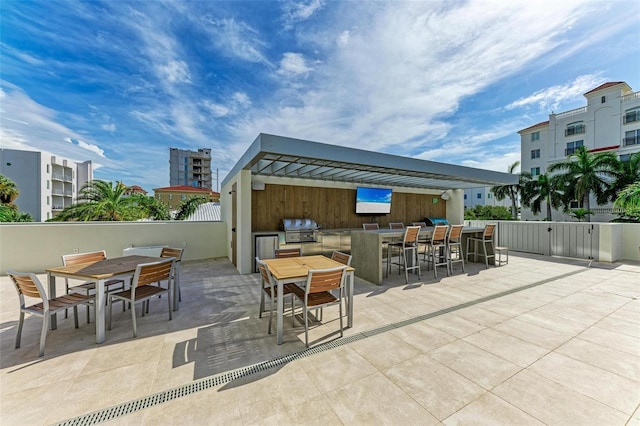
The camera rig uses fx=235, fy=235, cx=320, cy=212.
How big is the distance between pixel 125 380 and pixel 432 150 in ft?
43.8

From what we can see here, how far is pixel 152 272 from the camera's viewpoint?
3105 millimetres

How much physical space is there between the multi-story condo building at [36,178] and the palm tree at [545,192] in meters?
45.9

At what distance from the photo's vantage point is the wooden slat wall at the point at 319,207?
6.83 meters

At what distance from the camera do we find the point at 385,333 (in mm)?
2871

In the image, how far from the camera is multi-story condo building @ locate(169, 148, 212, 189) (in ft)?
176

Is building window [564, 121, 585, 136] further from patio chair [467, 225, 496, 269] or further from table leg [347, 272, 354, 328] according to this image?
table leg [347, 272, 354, 328]

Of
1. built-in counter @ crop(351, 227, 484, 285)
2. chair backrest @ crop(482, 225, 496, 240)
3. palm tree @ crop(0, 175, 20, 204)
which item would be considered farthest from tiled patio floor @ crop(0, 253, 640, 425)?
palm tree @ crop(0, 175, 20, 204)

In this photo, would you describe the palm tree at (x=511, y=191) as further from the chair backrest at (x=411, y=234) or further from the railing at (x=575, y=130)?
the chair backrest at (x=411, y=234)

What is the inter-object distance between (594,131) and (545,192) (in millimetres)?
11056

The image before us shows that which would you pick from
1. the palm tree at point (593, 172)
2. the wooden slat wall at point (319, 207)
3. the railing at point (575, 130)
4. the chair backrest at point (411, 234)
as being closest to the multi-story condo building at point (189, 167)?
the wooden slat wall at point (319, 207)

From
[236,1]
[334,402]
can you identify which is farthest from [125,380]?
[236,1]

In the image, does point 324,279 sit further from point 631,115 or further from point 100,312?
point 631,115

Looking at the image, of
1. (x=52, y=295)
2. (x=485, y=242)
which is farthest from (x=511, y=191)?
(x=52, y=295)

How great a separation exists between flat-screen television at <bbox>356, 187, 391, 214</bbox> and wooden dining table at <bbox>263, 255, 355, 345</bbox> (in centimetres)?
472
